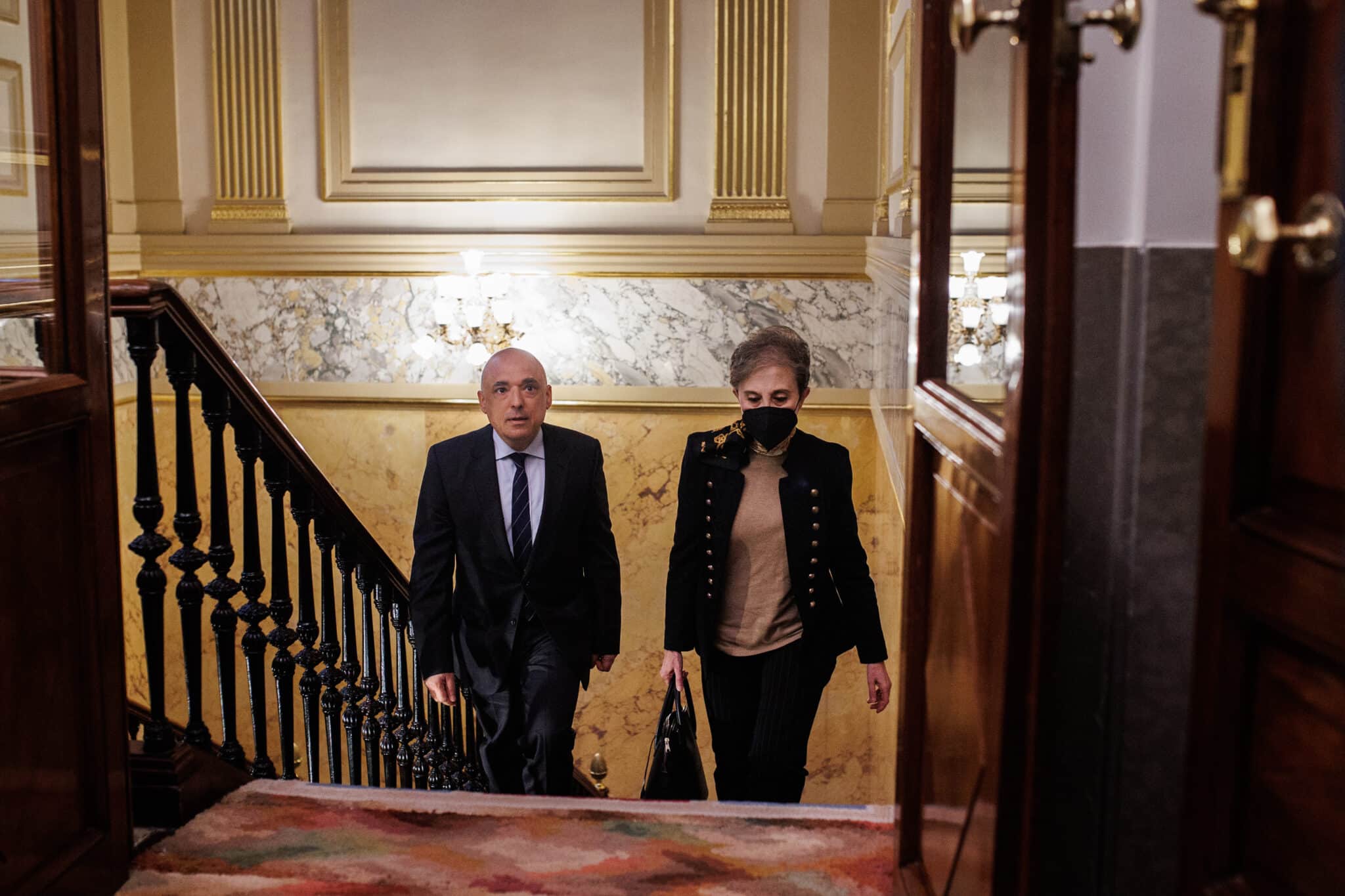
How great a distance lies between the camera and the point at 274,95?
7.45 m

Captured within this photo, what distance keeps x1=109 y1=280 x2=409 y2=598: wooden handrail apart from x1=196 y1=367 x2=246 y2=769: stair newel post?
4 cm

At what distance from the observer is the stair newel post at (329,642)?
10.8 ft

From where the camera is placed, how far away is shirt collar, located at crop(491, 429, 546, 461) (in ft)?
11.8

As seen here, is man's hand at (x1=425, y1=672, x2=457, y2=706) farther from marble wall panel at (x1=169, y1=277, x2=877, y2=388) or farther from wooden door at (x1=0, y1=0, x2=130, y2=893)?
marble wall panel at (x1=169, y1=277, x2=877, y2=388)

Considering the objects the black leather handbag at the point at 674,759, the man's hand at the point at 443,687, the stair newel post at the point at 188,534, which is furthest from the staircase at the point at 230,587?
the black leather handbag at the point at 674,759

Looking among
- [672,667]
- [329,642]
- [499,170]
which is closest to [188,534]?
[329,642]

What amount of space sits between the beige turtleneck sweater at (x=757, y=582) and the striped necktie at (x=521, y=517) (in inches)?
22.6

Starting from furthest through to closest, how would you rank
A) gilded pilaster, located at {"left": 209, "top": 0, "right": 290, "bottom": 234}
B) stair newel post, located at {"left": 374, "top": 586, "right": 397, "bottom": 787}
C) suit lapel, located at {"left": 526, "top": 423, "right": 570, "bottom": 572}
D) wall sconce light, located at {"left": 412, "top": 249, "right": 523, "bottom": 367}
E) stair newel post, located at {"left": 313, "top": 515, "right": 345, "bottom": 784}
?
1. gilded pilaster, located at {"left": 209, "top": 0, "right": 290, "bottom": 234}
2. wall sconce light, located at {"left": 412, "top": 249, "right": 523, "bottom": 367}
3. stair newel post, located at {"left": 374, "top": 586, "right": 397, "bottom": 787}
4. suit lapel, located at {"left": 526, "top": 423, "right": 570, "bottom": 572}
5. stair newel post, located at {"left": 313, "top": 515, "right": 345, "bottom": 784}

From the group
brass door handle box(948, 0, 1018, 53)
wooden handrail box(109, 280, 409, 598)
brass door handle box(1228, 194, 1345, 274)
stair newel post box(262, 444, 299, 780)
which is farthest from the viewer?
stair newel post box(262, 444, 299, 780)

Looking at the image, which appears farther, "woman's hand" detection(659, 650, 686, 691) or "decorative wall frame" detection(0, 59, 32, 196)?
"woman's hand" detection(659, 650, 686, 691)

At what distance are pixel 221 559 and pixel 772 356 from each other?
1480 mm

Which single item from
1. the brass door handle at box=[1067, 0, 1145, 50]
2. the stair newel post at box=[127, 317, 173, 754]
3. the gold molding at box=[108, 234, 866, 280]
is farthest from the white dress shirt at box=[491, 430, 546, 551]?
the gold molding at box=[108, 234, 866, 280]

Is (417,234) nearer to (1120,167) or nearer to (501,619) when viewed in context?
(501,619)

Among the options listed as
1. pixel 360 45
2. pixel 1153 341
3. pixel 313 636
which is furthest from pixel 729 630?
pixel 360 45
